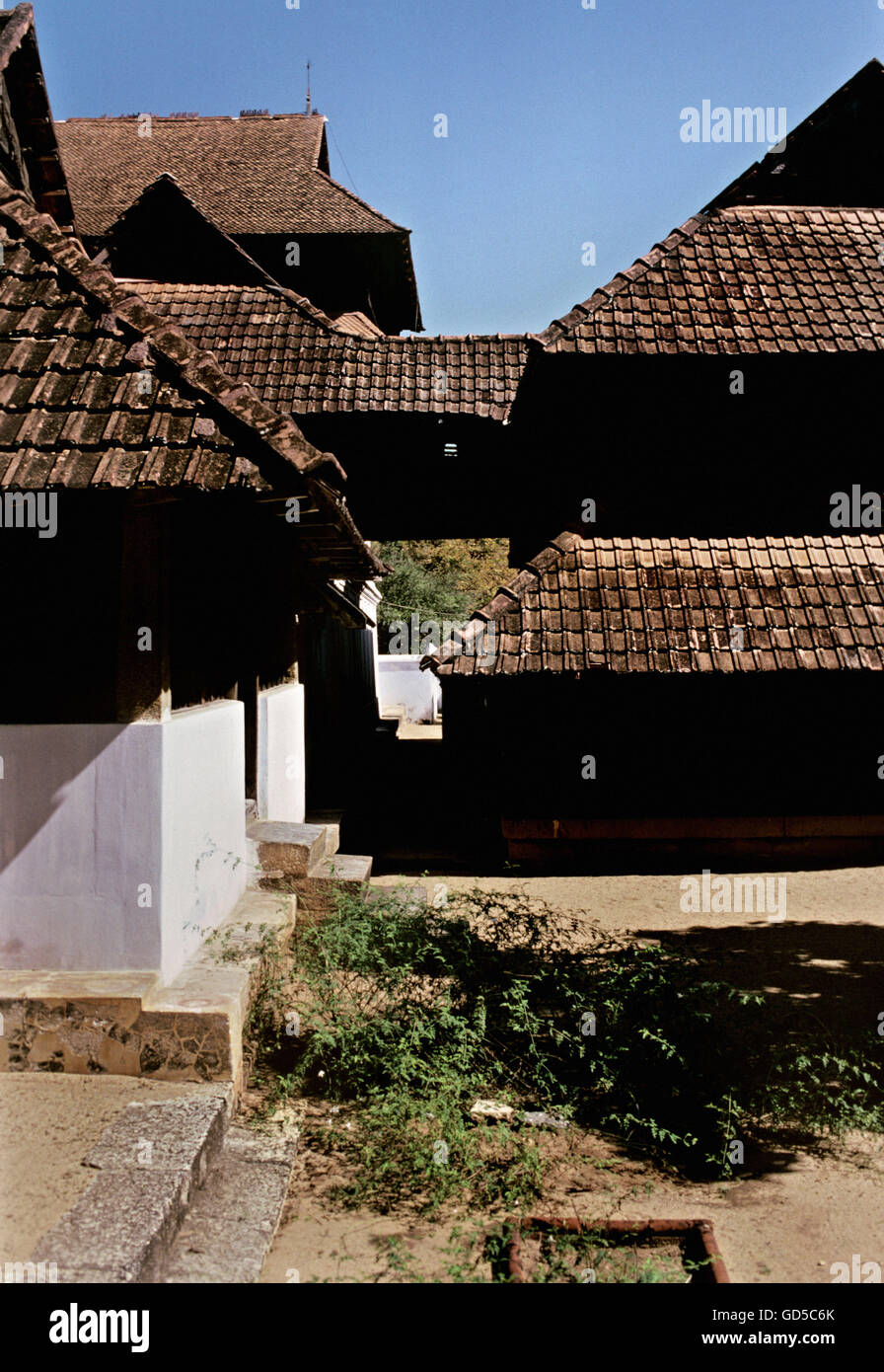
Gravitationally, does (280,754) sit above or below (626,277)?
below

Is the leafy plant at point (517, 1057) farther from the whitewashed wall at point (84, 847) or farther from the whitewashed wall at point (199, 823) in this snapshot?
the whitewashed wall at point (84, 847)

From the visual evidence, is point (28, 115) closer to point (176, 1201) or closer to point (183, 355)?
point (183, 355)

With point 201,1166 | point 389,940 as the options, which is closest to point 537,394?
point 389,940

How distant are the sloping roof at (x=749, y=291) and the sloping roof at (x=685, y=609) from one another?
2.05 meters

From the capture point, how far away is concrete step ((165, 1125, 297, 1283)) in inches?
119

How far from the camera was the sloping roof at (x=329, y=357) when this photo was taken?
13.0m

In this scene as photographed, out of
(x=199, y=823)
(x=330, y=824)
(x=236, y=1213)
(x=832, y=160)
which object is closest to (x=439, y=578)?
(x=832, y=160)

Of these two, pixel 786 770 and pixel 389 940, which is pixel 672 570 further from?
pixel 389 940

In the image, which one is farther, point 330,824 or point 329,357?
point 329,357

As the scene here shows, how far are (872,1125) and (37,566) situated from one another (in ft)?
15.1

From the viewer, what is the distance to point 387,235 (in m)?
16.8

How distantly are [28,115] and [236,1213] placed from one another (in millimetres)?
7901

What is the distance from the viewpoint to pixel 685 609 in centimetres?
914
